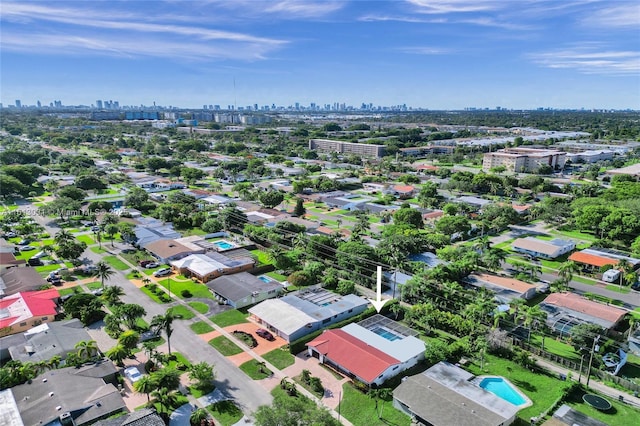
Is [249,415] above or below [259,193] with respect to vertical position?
below

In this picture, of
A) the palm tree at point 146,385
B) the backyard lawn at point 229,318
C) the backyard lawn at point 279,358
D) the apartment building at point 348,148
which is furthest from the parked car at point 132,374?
the apartment building at point 348,148

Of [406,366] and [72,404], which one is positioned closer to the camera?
[72,404]

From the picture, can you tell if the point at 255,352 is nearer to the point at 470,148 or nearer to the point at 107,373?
the point at 107,373

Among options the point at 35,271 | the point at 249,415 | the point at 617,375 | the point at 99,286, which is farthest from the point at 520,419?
Answer: the point at 35,271

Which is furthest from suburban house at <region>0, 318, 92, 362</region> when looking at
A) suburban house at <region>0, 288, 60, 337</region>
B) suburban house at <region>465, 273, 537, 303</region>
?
suburban house at <region>465, 273, 537, 303</region>

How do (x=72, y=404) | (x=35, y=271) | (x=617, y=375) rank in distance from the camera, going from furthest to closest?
(x=35, y=271), (x=617, y=375), (x=72, y=404)
